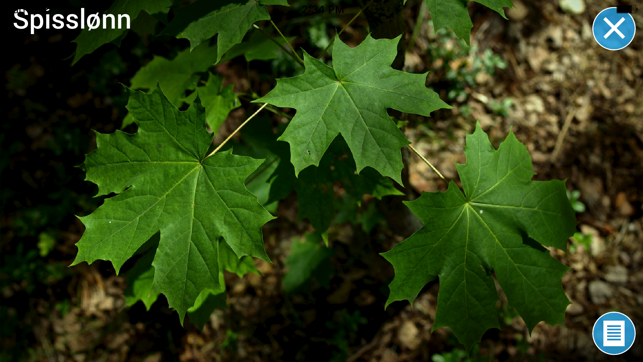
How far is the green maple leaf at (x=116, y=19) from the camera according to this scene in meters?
1.42

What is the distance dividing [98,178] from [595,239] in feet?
10.4

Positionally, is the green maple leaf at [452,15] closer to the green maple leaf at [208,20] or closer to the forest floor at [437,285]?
the green maple leaf at [208,20]

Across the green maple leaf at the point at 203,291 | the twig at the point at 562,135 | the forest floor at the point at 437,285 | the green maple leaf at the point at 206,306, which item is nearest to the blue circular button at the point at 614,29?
the forest floor at the point at 437,285

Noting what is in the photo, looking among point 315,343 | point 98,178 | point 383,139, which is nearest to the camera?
point 383,139

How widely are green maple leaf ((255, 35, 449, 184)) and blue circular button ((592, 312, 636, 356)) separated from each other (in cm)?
224

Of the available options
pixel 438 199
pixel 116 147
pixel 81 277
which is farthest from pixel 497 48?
pixel 81 277

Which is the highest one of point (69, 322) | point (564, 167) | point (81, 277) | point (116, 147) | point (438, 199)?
point (116, 147)

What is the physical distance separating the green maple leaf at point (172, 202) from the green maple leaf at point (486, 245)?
55 centimetres

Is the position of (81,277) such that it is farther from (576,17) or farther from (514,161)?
(576,17)

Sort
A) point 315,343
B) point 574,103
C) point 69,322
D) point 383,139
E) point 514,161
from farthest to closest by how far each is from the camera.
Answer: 1. point 574,103
2. point 69,322
3. point 315,343
4. point 514,161
5. point 383,139

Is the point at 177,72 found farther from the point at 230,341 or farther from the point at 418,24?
the point at 418,24

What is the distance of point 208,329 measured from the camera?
9.73 ft

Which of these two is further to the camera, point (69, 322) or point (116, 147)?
point (69, 322)

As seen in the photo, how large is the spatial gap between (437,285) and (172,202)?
6.78 feet
